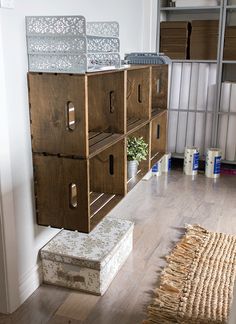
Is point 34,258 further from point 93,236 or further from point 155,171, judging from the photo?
point 155,171

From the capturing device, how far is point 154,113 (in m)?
2.83

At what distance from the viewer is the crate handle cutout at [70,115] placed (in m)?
1.70

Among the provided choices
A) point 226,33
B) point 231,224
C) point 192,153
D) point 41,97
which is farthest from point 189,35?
point 41,97

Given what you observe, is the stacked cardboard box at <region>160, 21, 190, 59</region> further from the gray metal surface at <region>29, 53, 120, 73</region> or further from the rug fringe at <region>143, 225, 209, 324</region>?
the gray metal surface at <region>29, 53, 120, 73</region>

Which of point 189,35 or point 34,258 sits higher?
point 189,35

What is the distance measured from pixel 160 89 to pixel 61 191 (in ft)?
5.01

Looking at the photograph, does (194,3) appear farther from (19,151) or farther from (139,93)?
(19,151)

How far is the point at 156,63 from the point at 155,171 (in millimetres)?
1304

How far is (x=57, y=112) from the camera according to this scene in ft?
5.65

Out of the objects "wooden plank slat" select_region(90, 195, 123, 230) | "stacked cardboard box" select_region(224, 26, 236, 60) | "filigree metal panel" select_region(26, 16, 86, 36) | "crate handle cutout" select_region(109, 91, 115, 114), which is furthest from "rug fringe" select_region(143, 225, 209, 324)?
"stacked cardboard box" select_region(224, 26, 236, 60)

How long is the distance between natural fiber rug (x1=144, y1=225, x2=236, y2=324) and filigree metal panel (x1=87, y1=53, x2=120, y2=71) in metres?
1.15

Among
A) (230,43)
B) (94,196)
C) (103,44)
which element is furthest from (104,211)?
(230,43)

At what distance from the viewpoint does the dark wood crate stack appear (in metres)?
1.69

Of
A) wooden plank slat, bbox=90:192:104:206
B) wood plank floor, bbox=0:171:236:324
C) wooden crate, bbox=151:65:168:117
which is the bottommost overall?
wood plank floor, bbox=0:171:236:324
